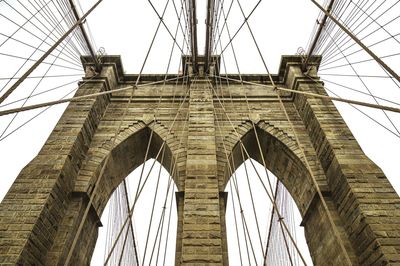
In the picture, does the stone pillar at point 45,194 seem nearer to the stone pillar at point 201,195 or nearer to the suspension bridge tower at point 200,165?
the suspension bridge tower at point 200,165

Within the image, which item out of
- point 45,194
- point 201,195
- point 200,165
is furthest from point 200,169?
point 45,194

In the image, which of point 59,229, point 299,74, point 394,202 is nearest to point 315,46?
point 299,74

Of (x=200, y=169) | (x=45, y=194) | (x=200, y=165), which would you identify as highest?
(x=200, y=165)

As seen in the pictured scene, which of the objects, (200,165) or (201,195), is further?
(200,165)

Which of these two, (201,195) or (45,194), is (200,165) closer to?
(201,195)

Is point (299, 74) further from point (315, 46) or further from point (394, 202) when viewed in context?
point (394, 202)

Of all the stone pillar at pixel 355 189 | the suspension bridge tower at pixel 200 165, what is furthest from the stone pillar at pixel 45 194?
the stone pillar at pixel 355 189

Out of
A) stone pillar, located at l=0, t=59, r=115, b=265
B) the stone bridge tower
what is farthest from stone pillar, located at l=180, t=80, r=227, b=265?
stone pillar, located at l=0, t=59, r=115, b=265

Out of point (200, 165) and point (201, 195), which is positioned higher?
point (200, 165)
